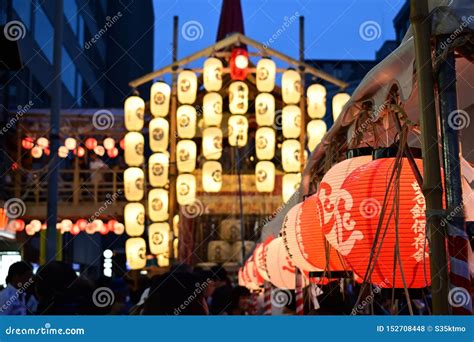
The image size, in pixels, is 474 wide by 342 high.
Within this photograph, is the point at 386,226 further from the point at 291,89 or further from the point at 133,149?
the point at 133,149

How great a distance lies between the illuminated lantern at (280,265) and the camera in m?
6.96

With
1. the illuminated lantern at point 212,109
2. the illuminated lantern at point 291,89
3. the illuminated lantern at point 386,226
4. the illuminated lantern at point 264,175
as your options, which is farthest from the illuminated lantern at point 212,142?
the illuminated lantern at point 386,226

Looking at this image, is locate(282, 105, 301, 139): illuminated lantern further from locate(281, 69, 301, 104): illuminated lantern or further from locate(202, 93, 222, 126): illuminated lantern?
locate(202, 93, 222, 126): illuminated lantern

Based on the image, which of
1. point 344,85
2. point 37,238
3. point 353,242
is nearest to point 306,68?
point 344,85

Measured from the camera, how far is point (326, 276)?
458 cm

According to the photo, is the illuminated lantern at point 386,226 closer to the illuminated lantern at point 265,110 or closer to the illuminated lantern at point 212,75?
the illuminated lantern at point 265,110

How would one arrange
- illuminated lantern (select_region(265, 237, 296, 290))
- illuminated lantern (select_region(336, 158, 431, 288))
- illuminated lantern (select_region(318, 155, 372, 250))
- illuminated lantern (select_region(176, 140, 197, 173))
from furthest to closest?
illuminated lantern (select_region(176, 140, 197, 173))
illuminated lantern (select_region(265, 237, 296, 290))
illuminated lantern (select_region(318, 155, 372, 250))
illuminated lantern (select_region(336, 158, 431, 288))

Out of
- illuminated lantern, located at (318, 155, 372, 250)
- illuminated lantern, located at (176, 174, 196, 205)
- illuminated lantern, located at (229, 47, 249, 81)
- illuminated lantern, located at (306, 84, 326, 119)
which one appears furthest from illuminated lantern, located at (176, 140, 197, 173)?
illuminated lantern, located at (318, 155, 372, 250)

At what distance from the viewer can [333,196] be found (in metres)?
3.52

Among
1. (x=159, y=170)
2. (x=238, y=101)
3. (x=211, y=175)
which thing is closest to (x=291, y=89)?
(x=238, y=101)

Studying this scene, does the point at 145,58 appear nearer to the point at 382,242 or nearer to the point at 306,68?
the point at 306,68

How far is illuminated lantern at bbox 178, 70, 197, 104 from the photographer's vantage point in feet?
58.0

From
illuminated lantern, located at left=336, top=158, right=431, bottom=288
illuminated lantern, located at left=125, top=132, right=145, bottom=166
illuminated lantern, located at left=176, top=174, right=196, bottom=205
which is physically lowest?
illuminated lantern, located at left=336, top=158, right=431, bottom=288

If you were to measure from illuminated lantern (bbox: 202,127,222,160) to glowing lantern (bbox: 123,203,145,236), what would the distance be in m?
2.40
